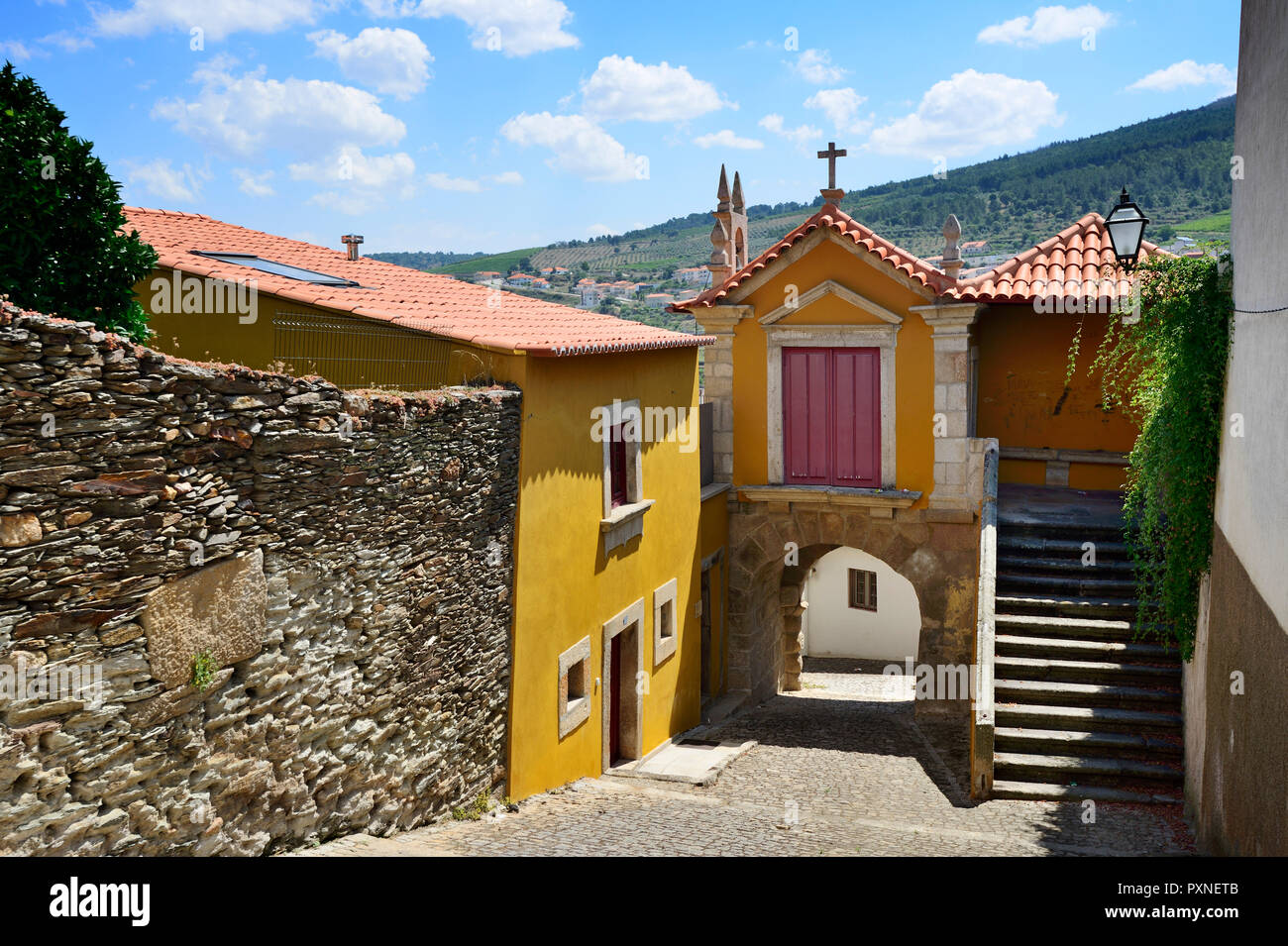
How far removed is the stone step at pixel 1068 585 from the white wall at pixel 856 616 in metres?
13.7

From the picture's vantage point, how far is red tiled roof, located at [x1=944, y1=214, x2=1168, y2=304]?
47.2 feet

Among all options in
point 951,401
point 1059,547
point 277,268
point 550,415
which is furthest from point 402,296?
point 1059,547

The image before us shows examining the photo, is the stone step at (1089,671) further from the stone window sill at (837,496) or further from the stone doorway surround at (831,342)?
the stone doorway surround at (831,342)

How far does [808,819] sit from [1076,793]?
2407 millimetres

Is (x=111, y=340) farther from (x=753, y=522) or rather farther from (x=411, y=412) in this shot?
(x=753, y=522)

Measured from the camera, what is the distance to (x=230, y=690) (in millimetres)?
6238

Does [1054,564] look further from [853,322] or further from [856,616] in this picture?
[856,616]

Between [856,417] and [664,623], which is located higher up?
[856,417]

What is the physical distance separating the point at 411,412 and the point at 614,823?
3854 millimetres

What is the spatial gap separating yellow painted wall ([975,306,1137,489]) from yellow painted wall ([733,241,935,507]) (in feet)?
3.69

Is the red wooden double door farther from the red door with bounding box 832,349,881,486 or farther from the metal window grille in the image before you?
the metal window grille

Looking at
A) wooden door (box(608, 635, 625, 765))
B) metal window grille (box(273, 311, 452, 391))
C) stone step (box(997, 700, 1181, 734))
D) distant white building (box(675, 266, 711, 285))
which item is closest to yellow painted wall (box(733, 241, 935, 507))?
wooden door (box(608, 635, 625, 765))

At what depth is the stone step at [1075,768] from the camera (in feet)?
31.7

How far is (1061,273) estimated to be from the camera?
49.2ft
